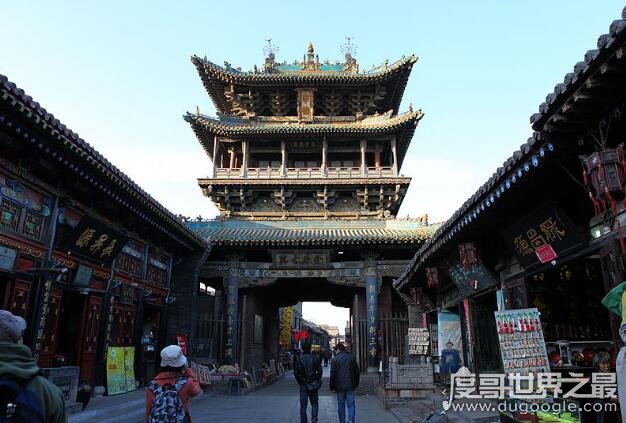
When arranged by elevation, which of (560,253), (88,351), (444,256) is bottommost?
(88,351)

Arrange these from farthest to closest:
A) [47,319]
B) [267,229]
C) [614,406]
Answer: [267,229] < [47,319] < [614,406]

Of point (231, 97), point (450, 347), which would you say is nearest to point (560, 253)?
point (450, 347)

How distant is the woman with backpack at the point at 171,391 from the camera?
11.3ft

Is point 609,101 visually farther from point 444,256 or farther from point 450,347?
point 450,347

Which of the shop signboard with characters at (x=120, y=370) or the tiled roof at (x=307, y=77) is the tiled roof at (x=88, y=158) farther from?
the tiled roof at (x=307, y=77)

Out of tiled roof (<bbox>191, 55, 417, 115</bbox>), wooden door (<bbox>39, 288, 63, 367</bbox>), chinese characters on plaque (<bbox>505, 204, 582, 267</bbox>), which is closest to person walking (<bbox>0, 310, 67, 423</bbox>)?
chinese characters on plaque (<bbox>505, 204, 582, 267</bbox>)

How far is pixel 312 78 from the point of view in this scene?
20828 millimetres

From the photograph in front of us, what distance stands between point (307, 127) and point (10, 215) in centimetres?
1369

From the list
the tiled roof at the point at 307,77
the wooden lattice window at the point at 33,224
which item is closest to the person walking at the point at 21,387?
the wooden lattice window at the point at 33,224

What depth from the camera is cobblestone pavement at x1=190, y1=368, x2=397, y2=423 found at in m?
9.19

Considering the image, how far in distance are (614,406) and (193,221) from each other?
15.5 meters

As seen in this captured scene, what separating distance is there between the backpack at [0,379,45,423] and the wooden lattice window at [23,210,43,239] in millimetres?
7414

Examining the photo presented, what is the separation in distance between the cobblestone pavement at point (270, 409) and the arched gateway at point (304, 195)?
302 cm

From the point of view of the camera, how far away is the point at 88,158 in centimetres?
837
